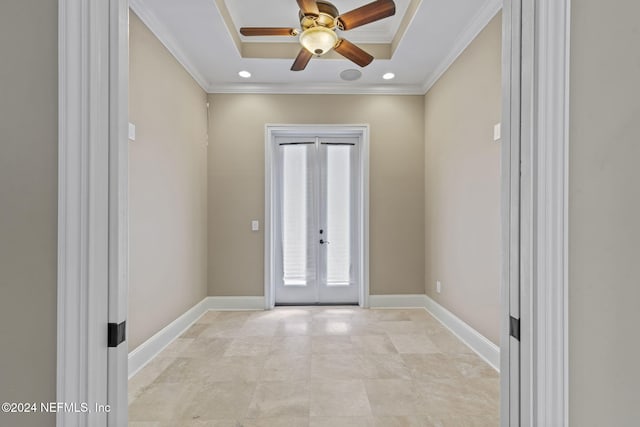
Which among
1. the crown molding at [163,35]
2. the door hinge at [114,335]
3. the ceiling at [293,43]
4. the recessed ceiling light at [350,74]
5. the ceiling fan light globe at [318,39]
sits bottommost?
the door hinge at [114,335]

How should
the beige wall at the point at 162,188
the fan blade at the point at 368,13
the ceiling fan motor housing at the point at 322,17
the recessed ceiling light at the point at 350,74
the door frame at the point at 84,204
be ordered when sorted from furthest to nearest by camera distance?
the recessed ceiling light at the point at 350,74, the beige wall at the point at 162,188, the ceiling fan motor housing at the point at 322,17, the fan blade at the point at 368,13, the door frame at the point at 84,204

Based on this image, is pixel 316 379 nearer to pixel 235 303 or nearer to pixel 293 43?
pixel 235 303

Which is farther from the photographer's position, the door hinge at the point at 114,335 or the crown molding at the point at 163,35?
the crown molding at the point at 163,35

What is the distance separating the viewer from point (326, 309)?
4.12m

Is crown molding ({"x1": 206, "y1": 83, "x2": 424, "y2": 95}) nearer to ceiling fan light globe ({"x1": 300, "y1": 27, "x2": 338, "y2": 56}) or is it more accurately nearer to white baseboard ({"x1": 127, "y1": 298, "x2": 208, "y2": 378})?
ceiling fan light globe ({"x1": 300, "y1": 27, "x2": 338, "y2": 56})

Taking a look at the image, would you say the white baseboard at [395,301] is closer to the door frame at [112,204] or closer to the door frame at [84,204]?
the door frame at [112,204]

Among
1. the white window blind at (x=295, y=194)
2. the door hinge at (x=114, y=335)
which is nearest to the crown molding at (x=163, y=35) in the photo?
the white window blind at (x=295, y=194)

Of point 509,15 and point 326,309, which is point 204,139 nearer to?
point 326,309

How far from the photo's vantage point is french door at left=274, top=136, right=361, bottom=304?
14.2 ft

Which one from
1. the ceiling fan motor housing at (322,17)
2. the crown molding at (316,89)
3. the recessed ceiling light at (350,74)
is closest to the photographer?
the ceiling fan motor housing at (322,17)

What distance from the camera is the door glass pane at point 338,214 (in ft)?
14.2

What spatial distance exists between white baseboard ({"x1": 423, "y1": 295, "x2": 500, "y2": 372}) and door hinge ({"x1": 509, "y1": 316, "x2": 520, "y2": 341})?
77.7 inches

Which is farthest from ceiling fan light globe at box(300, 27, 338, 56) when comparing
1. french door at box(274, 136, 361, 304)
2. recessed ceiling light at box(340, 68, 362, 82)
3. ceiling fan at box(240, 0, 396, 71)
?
french door at box(274, 136, 361, 304)

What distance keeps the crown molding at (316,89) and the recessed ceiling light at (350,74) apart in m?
0.24
